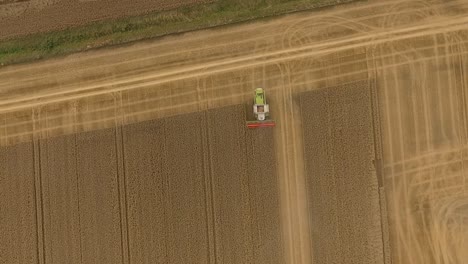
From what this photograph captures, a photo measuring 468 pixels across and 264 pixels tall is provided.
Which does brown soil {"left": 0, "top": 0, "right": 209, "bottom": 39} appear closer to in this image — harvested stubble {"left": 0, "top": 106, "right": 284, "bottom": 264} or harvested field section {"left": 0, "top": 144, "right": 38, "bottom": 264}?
harvested stubble {"left": 0, "top": 106, "right": 284, "bottom": 264}

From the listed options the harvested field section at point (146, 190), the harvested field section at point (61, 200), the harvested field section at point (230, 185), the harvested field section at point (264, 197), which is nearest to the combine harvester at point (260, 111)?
the harvested field section at point (264, 197)

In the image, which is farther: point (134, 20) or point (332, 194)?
point (134, 20)

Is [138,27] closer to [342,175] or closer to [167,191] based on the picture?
[167,191]

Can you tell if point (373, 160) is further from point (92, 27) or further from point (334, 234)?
point (92, 27)

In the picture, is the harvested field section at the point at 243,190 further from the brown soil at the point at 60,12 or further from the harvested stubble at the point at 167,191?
the brown soil at the point at 60,12

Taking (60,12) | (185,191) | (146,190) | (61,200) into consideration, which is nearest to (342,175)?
(185,191)

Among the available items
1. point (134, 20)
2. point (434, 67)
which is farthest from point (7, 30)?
point (434, 67)

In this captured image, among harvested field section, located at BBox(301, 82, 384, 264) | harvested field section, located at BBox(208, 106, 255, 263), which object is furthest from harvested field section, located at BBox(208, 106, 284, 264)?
harvested field section, located at BBox(301, 82, 384, 264)
